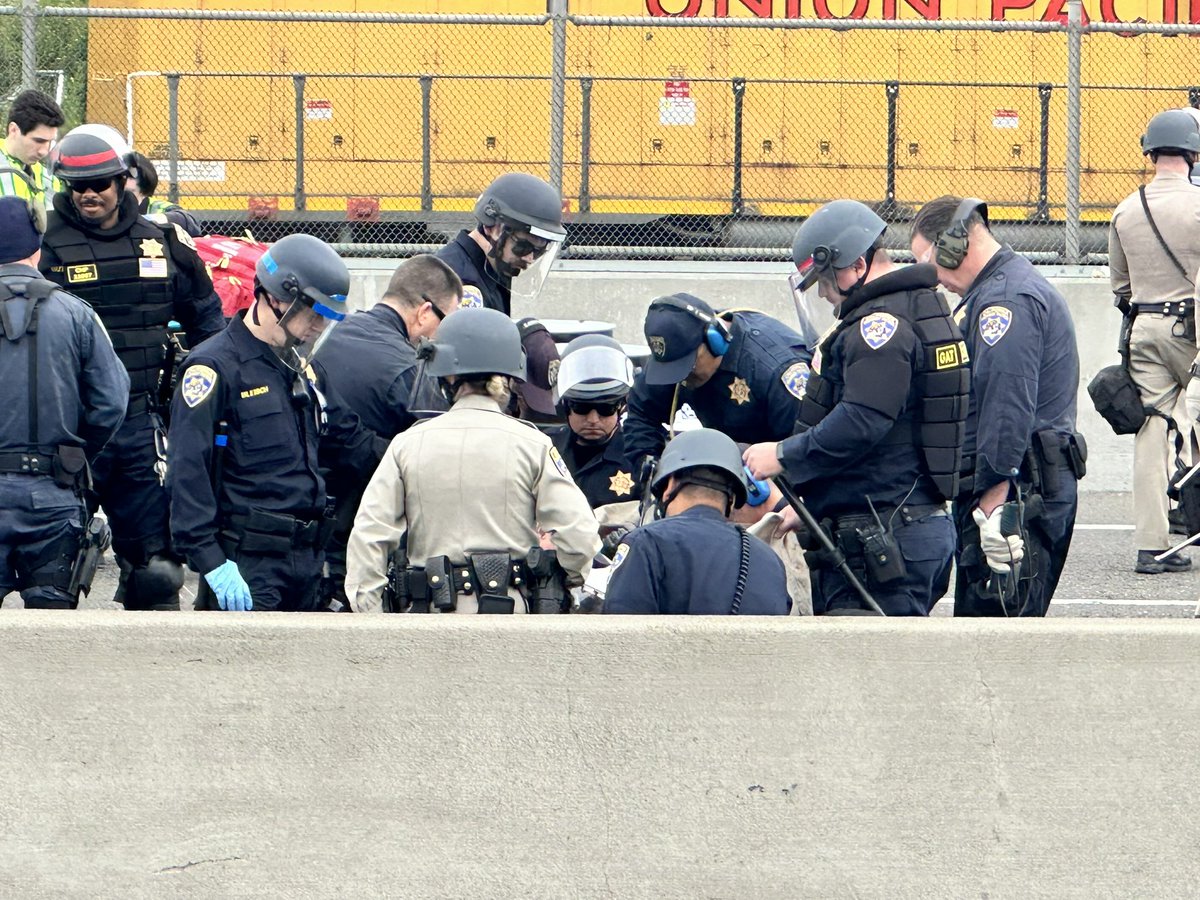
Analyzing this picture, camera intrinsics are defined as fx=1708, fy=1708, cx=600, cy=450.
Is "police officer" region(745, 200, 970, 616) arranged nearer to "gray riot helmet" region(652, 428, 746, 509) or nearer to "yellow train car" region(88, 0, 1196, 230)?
"gray riot helmet" region(652, 428, 746, 509)

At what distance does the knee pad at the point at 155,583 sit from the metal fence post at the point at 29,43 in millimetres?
4480

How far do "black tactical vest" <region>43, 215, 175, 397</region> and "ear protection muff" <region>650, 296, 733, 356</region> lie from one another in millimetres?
1933

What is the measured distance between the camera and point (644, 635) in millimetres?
3371

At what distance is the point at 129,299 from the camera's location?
20.0 feet

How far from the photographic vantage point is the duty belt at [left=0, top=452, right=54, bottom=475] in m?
4.98

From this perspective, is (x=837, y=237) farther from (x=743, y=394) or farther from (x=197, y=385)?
(x=197, y=385)

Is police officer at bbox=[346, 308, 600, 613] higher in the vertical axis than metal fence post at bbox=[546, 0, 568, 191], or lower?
lower

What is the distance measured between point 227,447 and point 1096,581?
4.60 meters

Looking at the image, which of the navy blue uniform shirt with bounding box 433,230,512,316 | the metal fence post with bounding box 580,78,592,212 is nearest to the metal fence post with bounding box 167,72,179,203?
the metal fence post with bounding box 580,78,592,212

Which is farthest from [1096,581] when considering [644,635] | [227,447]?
[644,635]

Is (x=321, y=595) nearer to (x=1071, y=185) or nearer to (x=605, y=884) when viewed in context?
(x=605, y=884)

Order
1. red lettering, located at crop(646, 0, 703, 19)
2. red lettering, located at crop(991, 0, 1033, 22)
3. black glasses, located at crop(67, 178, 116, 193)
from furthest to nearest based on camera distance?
red lettering, located at crop(991, 0, 1033, 22), red lettering, located at crop(646, 0, 703, 19), black glasses, located at crop(67, 178, 116, 193)

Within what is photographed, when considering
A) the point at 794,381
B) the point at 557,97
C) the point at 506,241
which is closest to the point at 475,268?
the point at 506,241

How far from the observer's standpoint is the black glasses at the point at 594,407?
557 centimetres
